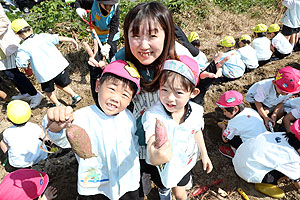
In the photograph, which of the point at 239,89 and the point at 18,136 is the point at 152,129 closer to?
the point at 18,136

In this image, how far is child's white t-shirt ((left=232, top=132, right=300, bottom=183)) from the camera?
7.25ft

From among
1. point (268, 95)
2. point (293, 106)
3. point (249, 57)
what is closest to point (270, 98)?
point (268, 95)

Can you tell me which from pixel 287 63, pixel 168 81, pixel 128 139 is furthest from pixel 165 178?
pixel 287 63

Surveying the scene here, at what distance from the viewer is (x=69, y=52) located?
4.49m

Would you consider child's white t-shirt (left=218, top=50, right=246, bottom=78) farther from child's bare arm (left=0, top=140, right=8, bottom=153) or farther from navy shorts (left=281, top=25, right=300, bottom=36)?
child's bare arm (left=0, top=140, right=8, bottom=153)

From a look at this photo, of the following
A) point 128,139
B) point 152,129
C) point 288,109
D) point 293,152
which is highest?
point 152,129

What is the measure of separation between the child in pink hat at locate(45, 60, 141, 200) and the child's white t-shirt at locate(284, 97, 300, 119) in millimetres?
2340

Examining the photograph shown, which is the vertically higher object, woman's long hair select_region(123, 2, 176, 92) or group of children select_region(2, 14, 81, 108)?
woman's long hair select_region(123, 2, 176, 92)

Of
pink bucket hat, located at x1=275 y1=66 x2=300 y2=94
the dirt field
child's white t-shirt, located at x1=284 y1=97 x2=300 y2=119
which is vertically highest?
pink bucket hat, located at x1=275 y1=66 x2=300 y2=94

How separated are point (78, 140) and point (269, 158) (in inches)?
77.1

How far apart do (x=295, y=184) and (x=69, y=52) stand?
427cm

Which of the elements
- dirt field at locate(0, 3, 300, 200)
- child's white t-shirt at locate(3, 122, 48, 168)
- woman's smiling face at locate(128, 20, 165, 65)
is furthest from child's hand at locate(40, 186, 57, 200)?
woman's smiling face at locate(128, 20, 165, 65)

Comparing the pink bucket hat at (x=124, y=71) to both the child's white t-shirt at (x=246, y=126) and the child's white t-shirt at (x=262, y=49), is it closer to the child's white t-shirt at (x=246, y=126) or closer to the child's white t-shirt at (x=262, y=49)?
the child's white t-shirt at (x=246, y=126)

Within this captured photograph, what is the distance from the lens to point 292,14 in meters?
4.86
